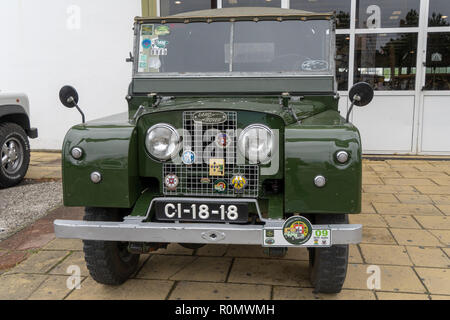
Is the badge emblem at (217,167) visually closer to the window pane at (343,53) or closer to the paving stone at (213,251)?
the paving stone at (213,251)

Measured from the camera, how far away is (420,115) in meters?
7.82

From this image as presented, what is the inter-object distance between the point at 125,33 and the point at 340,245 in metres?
6.38

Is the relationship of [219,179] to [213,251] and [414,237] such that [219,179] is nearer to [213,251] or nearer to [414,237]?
[213,251]

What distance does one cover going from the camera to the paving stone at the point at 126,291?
317 cm

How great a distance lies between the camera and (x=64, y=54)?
8359mm

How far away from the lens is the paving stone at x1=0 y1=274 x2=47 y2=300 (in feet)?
10.5

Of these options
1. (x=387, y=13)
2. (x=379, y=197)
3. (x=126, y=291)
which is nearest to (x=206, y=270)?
(x=126, y=291)

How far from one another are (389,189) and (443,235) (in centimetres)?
168

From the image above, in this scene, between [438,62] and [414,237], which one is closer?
[414,237]

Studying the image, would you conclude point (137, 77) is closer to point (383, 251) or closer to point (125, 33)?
point (383, 251)

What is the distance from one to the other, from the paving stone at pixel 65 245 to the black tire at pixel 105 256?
2.97 ft

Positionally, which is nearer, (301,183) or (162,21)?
(301,183)

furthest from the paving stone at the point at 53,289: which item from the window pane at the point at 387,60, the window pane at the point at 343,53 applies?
the window pane at the point at 387,60

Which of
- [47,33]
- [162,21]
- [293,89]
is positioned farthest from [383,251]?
[47,33]
